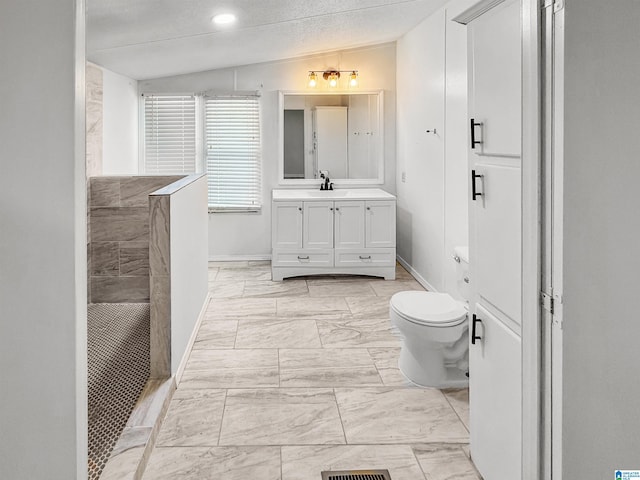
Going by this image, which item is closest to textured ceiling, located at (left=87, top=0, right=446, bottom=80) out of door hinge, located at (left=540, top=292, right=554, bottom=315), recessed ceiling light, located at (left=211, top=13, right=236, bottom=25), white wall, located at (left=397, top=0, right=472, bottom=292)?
recessed ceiling light, located at (left=211, top=13, right=236, bottom=25)

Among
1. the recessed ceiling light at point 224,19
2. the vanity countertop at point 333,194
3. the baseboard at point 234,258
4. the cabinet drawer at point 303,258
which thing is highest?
the recessed ceiling light at point 224,19

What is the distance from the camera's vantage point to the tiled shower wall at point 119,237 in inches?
179

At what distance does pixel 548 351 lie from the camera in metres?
1.64

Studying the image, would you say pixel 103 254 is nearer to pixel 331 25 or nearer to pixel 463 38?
pixel 331 25

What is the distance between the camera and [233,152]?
6797 mm

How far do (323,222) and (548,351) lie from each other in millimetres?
4304

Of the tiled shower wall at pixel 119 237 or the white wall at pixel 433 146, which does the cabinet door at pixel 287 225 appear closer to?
the white wall at pixel 433 146

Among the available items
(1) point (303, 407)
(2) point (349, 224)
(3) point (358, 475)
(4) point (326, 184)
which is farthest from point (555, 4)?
(4) point (326, 184)

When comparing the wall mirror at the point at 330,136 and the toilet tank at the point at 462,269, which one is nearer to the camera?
the toilet tank at the point at 462,269

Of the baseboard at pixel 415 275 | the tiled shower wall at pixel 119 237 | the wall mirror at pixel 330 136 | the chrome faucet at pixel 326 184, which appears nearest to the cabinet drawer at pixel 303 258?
the baseboard at pixel 415 275

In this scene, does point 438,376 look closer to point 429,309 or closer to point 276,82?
point 429,309

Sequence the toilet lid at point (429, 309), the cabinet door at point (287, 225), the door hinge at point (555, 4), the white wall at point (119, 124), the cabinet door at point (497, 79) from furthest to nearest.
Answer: the cabinet door at point (287, 225)
the white wall at point (119, 124)
the toilet lid at point (429, 309)
the cabinet door at point (497, 79)
the door hinge at point (555, 4)

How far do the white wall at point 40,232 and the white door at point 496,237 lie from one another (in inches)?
48.5

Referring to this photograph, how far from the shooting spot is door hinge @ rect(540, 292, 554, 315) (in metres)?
1.61
